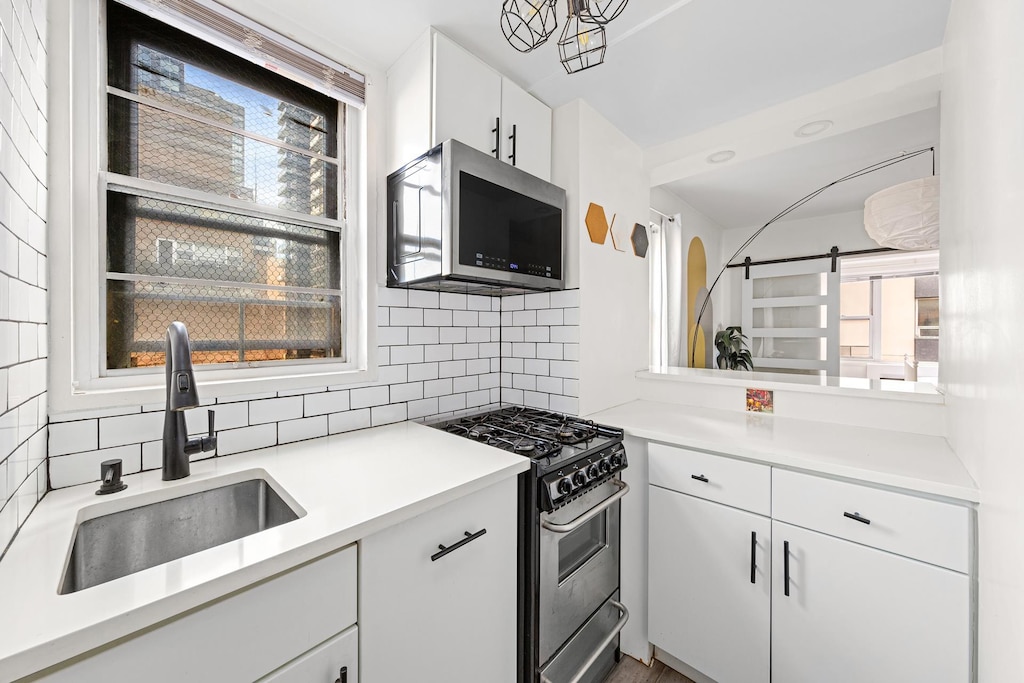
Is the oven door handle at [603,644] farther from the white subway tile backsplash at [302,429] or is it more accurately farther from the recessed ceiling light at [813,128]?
the recessed ceiling light at [813,128]

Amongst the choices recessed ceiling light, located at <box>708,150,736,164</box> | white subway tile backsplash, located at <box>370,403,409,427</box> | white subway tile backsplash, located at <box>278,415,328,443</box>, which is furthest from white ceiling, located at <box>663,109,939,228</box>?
white subway tile backsplash, located at <box>278,415,328,443</box>

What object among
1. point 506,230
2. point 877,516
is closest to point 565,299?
point 506,230

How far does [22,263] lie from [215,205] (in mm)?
575

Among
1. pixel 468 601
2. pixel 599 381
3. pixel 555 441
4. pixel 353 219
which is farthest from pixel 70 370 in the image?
pixel 599 381

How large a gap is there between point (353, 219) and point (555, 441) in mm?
1225

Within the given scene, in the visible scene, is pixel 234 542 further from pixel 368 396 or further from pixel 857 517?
pixel 857 517

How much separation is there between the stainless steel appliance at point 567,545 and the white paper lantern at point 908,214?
5.15 ft

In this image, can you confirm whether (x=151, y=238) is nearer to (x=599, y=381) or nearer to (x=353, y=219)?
(x=353, y=219)

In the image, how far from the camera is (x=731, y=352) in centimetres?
418

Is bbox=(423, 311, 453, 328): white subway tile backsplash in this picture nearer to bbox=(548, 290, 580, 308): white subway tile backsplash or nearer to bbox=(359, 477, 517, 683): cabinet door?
bbox=(548, 290, 580, 308): white subway tile backsplash

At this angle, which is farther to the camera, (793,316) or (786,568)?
(793,316)

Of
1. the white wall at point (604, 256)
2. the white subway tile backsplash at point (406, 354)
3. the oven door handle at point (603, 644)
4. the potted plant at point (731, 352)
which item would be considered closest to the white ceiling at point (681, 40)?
the white wall at point (604, 256)

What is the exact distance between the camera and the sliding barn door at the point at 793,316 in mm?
3955

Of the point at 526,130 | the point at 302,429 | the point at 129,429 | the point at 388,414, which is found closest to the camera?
the point at 129,429
